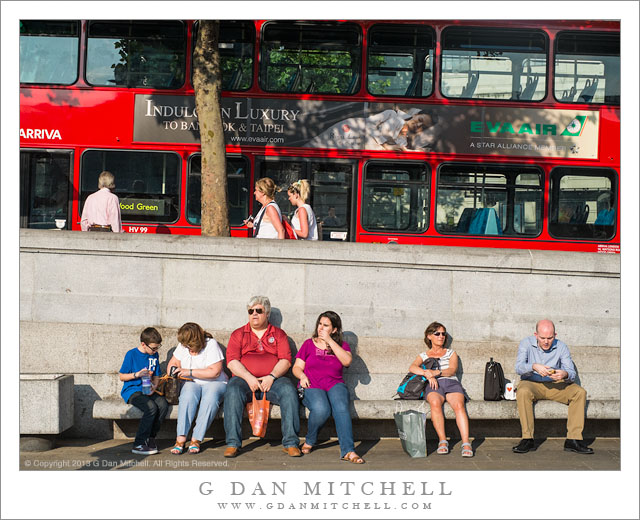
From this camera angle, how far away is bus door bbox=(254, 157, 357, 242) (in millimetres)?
12547

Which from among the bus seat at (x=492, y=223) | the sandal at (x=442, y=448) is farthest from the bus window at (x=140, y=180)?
the sandal at (x=442, y=448)

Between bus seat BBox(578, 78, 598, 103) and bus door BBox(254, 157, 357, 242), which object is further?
bus door BBox(254, 157, 357, 242)

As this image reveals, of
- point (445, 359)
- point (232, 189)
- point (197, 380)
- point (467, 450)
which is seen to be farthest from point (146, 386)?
point (232, 189)

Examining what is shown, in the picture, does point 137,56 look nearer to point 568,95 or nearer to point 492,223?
point 492,223

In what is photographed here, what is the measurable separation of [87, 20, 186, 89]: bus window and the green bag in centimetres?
739

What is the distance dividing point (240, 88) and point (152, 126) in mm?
1537

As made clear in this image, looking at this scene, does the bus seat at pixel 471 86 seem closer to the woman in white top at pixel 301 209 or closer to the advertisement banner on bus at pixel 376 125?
the advertisement banner on bus at pixel 376 125

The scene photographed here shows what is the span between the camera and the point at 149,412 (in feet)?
22.8

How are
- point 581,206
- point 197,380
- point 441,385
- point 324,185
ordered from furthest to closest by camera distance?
1. point 581,206
2. point 324,185
3. point 441,385
4. point 197,380

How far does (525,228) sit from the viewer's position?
1295 centimetres

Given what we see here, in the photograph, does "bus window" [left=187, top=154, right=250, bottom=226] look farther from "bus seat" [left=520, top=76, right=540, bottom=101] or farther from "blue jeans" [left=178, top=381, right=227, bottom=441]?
"blue jeans" [left=178, top=381, right=227, bottom=441]

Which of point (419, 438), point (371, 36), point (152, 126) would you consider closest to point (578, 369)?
point (419, 438)

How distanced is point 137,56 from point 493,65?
5588 mm

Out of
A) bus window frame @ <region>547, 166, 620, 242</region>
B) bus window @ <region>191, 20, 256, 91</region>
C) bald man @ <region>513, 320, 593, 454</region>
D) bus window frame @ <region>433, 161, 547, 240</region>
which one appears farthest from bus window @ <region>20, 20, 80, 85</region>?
bald man @ <region>513, 320, 593, 454</region>
